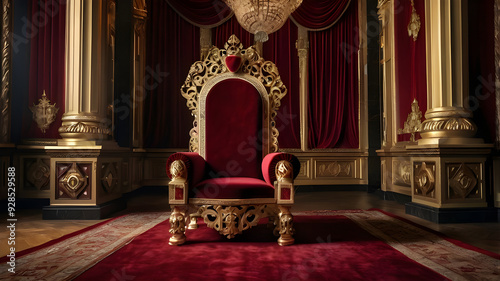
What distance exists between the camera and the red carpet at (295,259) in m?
1.71

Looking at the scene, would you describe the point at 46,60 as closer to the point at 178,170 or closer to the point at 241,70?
the point at 241,70

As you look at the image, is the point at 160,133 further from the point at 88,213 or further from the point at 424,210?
the point at 424,210

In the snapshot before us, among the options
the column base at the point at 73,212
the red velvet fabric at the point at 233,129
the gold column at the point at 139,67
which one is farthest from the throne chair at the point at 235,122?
the gold column at the point at 139,67

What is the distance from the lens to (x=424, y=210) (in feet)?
11.1

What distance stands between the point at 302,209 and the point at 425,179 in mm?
1408

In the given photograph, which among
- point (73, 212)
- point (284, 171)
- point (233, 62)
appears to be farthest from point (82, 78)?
point (284, 171)

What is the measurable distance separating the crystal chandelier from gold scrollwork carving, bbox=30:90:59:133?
257 cm

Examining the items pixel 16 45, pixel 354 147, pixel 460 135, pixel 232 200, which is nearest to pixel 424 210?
pixel 460 135

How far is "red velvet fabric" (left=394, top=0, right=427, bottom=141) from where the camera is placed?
4102 millimetres

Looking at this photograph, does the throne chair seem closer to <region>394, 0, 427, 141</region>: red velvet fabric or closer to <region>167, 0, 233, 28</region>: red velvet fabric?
<region>394, 0, 427, 141</region>: red velvet fabric

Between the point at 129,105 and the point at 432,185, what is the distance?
4243 millimetres

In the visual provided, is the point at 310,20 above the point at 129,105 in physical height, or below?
above

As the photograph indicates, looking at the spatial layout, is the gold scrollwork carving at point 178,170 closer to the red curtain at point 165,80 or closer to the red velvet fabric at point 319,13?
the red curtain at point 165,80

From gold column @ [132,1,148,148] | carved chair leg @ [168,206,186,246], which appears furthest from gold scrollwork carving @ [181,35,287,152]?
gold column @ [132,1,148,148]
